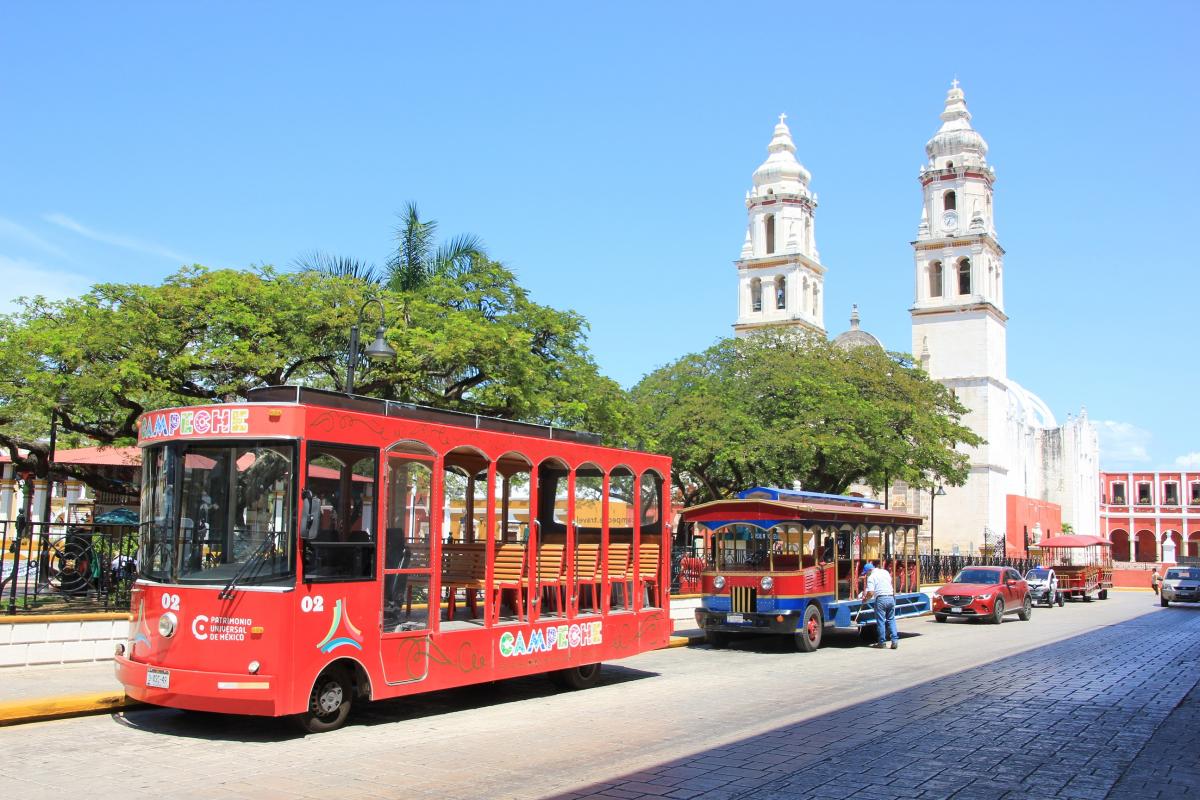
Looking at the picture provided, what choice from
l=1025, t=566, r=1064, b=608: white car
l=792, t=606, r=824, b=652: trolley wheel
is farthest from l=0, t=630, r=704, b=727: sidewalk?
l=1025, t=566, r=1064, b=608: white car

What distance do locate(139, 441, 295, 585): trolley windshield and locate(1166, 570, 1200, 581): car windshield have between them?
125 feet

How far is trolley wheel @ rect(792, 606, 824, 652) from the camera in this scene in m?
19.0

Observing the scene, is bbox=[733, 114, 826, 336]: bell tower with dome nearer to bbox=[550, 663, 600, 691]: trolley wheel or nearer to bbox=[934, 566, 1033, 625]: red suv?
bbox=[934, 566, 1033, 625]: red suv

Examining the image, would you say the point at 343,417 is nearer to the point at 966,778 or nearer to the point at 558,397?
the point at 966,778

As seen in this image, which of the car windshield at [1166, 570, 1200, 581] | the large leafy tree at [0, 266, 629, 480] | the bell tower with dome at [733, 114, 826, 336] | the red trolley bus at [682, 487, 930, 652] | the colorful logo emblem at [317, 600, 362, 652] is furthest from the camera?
the bell tower with dome at [733, 114, 826, 336]

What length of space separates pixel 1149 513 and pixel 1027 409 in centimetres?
2818

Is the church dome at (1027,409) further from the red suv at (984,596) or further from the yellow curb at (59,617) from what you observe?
the yellow curb at (59,617)

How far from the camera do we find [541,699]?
41.5ft

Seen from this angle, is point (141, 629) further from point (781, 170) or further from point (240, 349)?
point (781, 170)

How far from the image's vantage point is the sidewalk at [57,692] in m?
10.2

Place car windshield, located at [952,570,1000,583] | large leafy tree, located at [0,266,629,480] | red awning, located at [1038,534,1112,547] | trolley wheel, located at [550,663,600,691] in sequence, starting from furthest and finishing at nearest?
red awning, located at [1038,534,1112,547] < car windshield, located at [952,570,1000,583] < large leafy tree, located at [0,266,629,480] < trolley wheel, located at [550,663,600,691]

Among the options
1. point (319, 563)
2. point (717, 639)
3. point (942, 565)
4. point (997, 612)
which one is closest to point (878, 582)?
point (717, 639)

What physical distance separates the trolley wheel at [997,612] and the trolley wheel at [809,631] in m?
9.13

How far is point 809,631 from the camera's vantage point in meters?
19.4
